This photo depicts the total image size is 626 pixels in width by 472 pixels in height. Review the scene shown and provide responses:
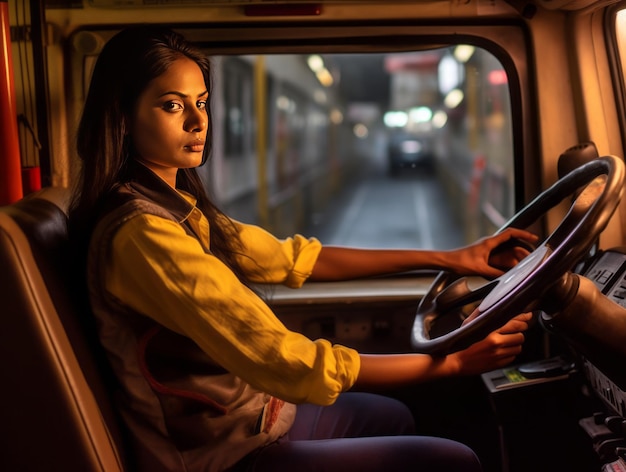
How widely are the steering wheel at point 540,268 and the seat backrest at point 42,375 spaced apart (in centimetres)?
66

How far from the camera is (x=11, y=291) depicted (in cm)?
126

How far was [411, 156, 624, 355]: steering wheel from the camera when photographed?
1248mm

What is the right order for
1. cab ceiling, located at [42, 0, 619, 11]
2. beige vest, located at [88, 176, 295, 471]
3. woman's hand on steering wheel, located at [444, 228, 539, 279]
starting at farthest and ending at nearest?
cab ceiling, located at [42, 0, 619, 11] → woman's hand on steering wheel, located at [444, 228, 539, 279] → beige vest, located at [88, 176, 295, 471]

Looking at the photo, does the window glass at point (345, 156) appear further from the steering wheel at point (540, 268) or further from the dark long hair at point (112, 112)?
the dark long hair at point (112, 112)

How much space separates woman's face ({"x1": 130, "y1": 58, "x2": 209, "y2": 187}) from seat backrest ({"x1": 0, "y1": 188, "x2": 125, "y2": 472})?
285 mm

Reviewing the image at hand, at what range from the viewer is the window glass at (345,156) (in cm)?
512

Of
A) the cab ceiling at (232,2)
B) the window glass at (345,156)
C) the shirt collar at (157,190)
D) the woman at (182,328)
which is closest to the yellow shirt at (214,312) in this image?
the woman at (182,328)

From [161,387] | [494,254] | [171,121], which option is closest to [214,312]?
[161,387]

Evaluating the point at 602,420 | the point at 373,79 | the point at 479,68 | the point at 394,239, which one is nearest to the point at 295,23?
the point at 479,68

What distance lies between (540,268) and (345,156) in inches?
1010

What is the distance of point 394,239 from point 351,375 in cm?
997

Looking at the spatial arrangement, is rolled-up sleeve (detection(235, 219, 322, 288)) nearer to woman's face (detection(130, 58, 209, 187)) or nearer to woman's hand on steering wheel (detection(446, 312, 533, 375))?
woman's face (detection(130, 58, 209, 187))

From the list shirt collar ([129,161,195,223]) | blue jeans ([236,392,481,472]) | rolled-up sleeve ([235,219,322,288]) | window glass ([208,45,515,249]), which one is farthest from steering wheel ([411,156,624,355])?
window glass ([208,45,515,249])

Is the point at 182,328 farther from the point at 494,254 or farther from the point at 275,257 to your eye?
the point at 494,254
